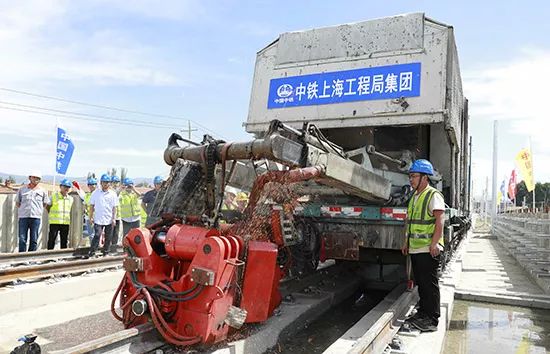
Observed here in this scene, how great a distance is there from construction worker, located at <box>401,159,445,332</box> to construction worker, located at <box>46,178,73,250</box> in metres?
6.20

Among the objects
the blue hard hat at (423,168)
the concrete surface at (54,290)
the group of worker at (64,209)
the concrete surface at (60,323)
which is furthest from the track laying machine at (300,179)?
the group of worker at (64,209)

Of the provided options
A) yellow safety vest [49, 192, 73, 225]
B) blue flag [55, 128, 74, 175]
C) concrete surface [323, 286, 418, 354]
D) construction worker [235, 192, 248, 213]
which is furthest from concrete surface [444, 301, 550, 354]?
blue flag [55, 128, 74, 175]

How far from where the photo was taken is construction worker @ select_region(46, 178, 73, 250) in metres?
8.21

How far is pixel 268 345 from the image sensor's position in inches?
165

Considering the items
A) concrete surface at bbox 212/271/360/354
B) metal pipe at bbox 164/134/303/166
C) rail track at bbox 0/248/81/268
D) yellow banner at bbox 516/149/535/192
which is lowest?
concrete surface at bbox 212/271/360/354

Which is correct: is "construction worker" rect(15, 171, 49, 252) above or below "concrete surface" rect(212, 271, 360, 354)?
above

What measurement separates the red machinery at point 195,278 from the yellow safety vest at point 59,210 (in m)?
5.02

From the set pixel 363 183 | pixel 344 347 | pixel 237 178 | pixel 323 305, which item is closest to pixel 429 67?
pixel 363 183

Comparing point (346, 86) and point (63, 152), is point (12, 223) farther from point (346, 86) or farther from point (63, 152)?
point (346, 86)

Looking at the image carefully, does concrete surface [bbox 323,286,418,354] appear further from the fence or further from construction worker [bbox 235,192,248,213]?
the fence

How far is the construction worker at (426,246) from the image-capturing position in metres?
4.39

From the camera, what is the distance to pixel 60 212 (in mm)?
8219

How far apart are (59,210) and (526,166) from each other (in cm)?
1956

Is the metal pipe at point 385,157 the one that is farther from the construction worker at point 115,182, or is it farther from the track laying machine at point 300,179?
the construction worker at point 115,182
